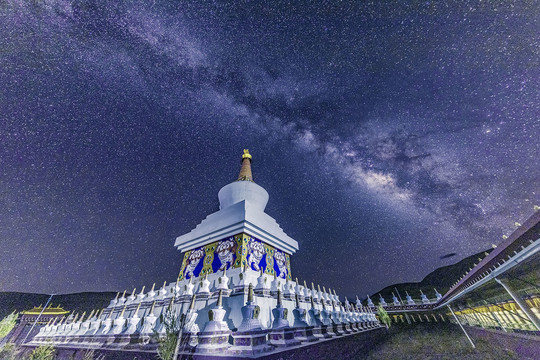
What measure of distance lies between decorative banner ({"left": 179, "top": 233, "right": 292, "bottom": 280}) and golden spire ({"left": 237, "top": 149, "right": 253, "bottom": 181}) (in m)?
6.23

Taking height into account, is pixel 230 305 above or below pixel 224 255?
below

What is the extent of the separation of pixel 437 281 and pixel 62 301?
358ft

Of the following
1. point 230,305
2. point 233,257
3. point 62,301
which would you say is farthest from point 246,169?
point 62,301

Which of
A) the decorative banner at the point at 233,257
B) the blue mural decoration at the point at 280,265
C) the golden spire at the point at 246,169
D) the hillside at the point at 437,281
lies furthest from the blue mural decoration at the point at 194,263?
the hillside at the point at 437,281

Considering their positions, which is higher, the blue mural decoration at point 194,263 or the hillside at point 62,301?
the hillside at point 62,301

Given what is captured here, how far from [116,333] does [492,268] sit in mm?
11805

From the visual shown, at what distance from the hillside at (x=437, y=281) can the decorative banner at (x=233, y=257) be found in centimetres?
6658

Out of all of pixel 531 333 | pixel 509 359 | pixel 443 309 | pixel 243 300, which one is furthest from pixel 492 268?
pixel 443 309

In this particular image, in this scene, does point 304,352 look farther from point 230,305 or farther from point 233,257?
point 233,257

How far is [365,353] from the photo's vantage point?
24.8 ft

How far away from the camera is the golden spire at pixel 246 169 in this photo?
16656mm

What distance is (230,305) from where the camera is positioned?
6.44 metres

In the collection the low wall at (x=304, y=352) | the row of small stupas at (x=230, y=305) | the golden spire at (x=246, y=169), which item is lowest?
the low wall at (x=304, y=352)

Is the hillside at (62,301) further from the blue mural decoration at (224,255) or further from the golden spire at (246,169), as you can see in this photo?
the blue mural decoration at (224,255)
